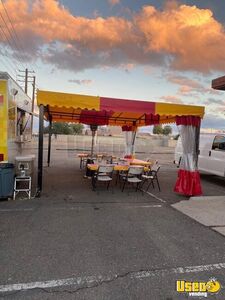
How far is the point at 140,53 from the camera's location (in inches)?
538

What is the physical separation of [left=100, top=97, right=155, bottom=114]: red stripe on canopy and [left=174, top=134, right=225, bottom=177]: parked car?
4.83 meters

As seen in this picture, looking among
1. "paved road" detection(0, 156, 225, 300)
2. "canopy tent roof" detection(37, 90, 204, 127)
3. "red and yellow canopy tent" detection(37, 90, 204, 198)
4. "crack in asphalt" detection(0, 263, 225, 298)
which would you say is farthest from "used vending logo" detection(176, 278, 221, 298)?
"canopy tent roof" detection(37, 90, 204, 127)

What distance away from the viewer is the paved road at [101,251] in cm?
286

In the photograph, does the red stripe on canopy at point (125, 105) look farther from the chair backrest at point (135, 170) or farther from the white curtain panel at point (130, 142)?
the white curtain panel at point (130, 142)

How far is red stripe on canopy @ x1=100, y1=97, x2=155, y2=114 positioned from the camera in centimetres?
695

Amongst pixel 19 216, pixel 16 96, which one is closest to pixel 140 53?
pixel 16 96

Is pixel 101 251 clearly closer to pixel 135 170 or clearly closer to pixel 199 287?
pixel 199 287

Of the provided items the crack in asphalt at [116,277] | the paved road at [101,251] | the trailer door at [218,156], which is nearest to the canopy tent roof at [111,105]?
the paved road at [101,251]

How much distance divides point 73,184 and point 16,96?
3696mm

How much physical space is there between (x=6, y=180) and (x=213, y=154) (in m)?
8.46

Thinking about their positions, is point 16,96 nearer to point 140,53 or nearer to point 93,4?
point 93,4

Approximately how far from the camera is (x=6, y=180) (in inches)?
260

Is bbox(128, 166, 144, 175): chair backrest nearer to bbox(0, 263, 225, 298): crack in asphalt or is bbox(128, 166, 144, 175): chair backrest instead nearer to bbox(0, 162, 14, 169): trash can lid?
bbox(0, 162, 14, 169): trash can lid

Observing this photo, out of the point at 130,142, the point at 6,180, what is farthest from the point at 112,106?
the point at 130,142
